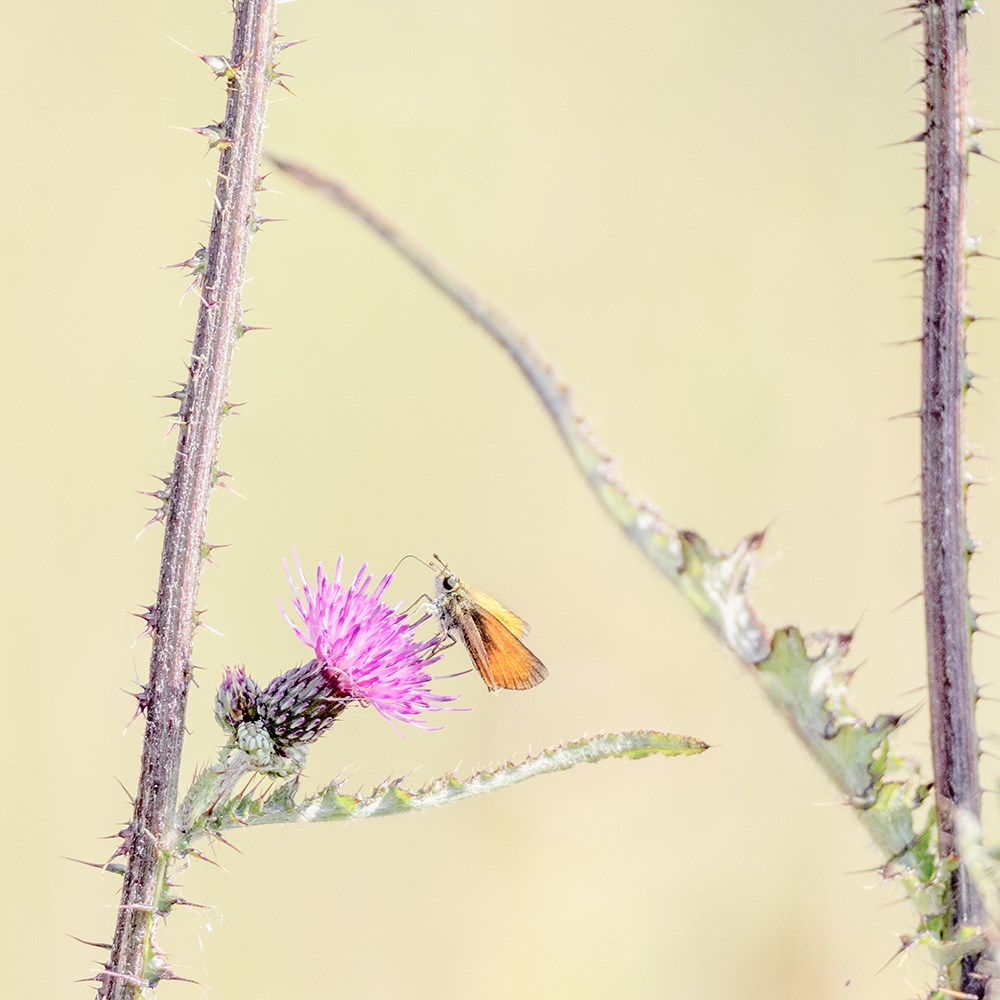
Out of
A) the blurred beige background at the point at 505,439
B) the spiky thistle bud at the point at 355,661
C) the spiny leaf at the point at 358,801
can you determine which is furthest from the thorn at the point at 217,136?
the blurred beige background at the point at 505,439

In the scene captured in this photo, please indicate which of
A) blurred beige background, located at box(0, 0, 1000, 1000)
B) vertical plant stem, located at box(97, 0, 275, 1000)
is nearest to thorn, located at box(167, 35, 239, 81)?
vertical plant stem, located at box(97, 0, 275, 1000)

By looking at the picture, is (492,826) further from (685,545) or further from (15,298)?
(685,545)

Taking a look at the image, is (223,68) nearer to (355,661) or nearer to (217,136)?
(217,136)

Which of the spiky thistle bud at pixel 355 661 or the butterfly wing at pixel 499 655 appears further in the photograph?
the butterfly wing at pixel 499 655

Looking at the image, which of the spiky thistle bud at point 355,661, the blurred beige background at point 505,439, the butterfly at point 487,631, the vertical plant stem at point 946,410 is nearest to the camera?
the vertical plant stem at point 946,410

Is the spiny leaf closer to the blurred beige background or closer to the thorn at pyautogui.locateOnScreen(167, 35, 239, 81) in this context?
the thorn at pyautogui.locateOnScreen(167, 35, 239, 81)

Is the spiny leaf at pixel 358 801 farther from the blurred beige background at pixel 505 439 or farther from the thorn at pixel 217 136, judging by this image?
the blurred beige background at pixel 505 439
